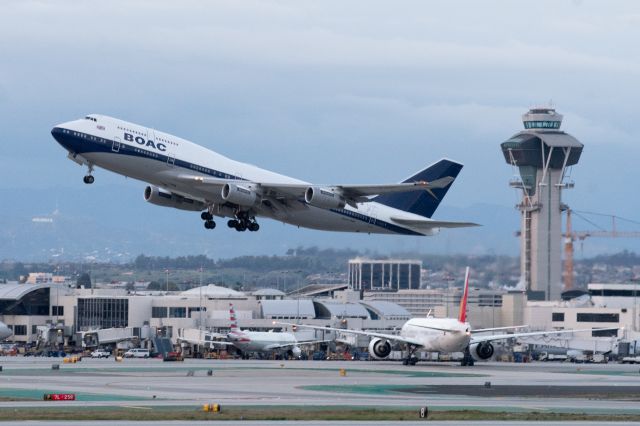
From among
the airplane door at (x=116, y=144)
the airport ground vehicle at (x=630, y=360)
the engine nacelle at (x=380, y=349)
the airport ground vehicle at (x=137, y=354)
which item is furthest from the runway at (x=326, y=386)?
the airport ground vehicle at (x=630, y=360)

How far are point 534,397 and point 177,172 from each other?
25037 millimetres

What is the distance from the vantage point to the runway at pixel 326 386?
200ft

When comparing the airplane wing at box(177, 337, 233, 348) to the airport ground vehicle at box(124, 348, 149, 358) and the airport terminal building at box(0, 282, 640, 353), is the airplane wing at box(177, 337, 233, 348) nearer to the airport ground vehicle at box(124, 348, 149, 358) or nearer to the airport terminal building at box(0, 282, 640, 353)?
the airport ground vehicle at box(124, 348, 149, 358)

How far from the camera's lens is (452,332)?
10150 cm

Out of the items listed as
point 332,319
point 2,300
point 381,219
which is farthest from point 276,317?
point 381,219

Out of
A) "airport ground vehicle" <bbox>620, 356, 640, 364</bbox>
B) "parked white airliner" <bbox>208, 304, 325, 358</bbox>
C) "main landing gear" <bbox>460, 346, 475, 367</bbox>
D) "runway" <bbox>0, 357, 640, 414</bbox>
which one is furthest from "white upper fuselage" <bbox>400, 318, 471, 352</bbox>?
"airport ground vehicle" <bbox>620, 356, 640, 364</bbox>

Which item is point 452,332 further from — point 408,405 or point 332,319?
point 332,319

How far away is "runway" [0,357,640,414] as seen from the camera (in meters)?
61.1

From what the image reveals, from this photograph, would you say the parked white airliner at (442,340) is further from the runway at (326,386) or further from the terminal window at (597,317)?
the terminal window at (597,317)

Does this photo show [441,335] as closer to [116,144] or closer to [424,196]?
[424,196]

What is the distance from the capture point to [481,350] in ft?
343

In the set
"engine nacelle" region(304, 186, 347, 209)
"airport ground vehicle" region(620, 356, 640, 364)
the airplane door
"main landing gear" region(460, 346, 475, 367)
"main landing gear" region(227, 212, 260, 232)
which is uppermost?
the airplane door

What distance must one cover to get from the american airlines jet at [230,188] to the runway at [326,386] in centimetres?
1005

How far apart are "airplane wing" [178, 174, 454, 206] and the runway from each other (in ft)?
37.1
